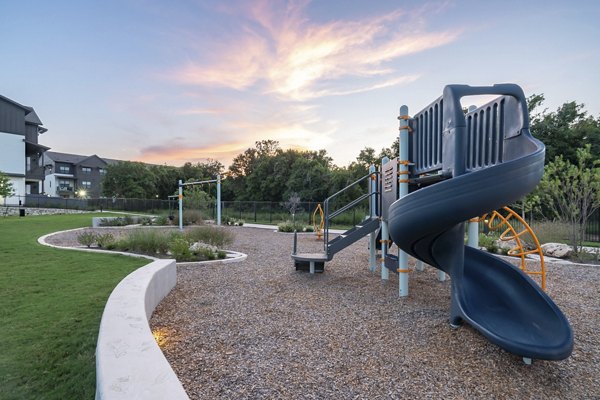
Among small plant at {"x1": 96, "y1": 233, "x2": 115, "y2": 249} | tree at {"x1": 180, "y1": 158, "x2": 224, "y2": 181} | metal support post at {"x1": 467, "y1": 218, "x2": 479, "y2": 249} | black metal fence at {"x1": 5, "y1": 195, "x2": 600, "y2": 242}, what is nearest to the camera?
metal support post at {"x1": 467, "y1": 218, "x2": 479, "y2": 249}

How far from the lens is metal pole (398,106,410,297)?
15.9ft

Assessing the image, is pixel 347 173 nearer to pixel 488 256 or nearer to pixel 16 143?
pixel 488 256

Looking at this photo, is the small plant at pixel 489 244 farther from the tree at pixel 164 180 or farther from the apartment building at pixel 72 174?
the apartment building at pixel 72 174

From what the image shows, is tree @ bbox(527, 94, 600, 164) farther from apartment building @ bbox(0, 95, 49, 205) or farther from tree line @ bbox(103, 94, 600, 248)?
apartment building @ bbox(0, 95, 49, 205)

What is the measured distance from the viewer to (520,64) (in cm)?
959

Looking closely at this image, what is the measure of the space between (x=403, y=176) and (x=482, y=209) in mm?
2304

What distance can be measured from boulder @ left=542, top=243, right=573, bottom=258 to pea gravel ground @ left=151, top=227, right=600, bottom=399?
434 cm

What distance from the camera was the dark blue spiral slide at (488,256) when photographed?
2.54 m

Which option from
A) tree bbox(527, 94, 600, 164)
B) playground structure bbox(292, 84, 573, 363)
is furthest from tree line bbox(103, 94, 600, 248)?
playground structure bbox(292, 84, 573, 363)

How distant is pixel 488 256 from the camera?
3803 millimetres

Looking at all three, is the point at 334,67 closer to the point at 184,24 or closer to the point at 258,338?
the point at 184,24

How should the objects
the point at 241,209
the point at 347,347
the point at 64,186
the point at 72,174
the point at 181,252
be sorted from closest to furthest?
1. the point at 347,347
2. the point at 181,252
3. the point at 241,209
4. the point at 64,186
5. the point at 72,174

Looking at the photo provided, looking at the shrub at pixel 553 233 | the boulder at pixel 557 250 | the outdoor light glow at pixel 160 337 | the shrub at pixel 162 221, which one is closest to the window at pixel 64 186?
the shrub at pixel 162 221

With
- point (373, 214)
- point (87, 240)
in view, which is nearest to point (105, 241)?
point (87, 240)
